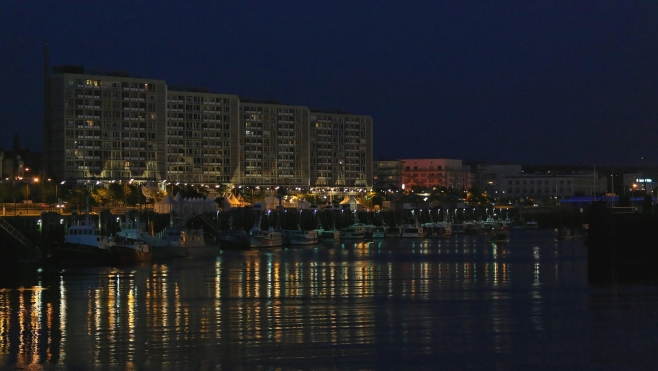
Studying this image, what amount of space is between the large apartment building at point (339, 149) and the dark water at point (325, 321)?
139111 millimetres

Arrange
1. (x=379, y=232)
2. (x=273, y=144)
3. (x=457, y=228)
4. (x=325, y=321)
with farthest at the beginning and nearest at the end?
(x=273, y=144) < (x=457, y=228) < (x=379, y=232) < (x=325, y=321)

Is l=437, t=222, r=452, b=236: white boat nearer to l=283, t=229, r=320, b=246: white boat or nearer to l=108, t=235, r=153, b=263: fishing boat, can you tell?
l=283, t=229, r=320, b=246: white boat

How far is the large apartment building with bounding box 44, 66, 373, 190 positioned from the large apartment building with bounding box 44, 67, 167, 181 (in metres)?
0.16

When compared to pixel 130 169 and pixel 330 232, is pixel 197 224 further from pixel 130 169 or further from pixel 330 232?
pixel 130 169

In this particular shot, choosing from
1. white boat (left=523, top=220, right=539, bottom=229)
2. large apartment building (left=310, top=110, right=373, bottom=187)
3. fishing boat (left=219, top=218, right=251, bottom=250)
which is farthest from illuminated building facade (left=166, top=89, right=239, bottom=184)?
fishing boat (left=219, top=218, right=251, bottom=250)

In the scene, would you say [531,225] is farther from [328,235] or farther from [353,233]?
[328,235]

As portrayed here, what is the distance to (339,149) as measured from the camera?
642 feet

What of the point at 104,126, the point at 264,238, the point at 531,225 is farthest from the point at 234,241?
the point at 531,225

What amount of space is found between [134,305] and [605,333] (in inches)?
714

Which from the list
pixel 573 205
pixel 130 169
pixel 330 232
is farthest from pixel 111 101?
pixel 573 205

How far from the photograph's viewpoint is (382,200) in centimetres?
18550

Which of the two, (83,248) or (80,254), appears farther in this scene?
(83,248)

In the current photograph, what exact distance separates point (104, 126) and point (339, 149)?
63.3m

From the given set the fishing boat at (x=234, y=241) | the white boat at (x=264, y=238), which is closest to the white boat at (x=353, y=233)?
the white boat at (x=264, y=238)
